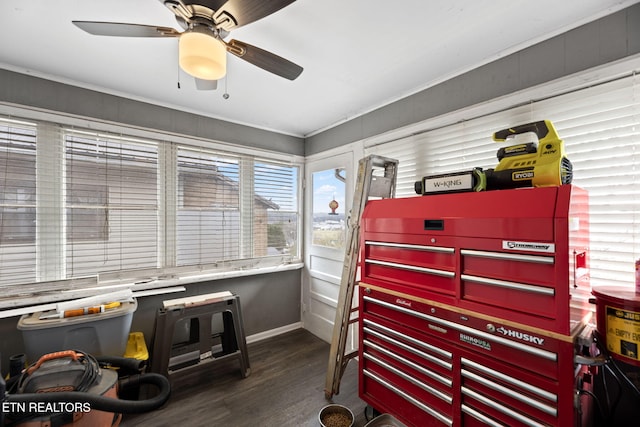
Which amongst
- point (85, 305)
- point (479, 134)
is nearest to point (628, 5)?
point (479, 134)

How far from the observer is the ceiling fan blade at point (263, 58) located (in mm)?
1372

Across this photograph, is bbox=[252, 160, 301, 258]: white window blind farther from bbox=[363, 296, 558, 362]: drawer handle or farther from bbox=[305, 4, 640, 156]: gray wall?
Answer: bbox=[363, 296, 558, 362]: drawer handle

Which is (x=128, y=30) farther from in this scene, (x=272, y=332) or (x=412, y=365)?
(x=272, y=332)

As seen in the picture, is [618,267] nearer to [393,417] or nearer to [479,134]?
[479,134]

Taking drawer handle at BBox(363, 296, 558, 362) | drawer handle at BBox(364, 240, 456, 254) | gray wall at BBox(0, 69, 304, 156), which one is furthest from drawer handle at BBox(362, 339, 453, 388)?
gray wall at BBox(0, 69, 304, 156)

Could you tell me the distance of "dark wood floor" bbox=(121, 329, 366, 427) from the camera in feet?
6.31

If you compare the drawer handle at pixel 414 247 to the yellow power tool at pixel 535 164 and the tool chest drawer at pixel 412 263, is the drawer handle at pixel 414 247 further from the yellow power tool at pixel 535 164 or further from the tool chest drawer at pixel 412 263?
the yellow power tool at pixel 535 164

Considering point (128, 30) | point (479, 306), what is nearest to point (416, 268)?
point (479, 306)

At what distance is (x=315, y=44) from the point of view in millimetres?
1710

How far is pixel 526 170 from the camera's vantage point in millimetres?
1312

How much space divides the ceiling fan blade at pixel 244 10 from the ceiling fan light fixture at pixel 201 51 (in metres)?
0.10

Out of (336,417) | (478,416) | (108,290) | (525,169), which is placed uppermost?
(525,169)

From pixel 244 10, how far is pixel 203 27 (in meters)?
0.24

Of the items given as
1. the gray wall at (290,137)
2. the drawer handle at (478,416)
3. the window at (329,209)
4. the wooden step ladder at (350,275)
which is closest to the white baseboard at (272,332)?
the gray wall at (290,137)
